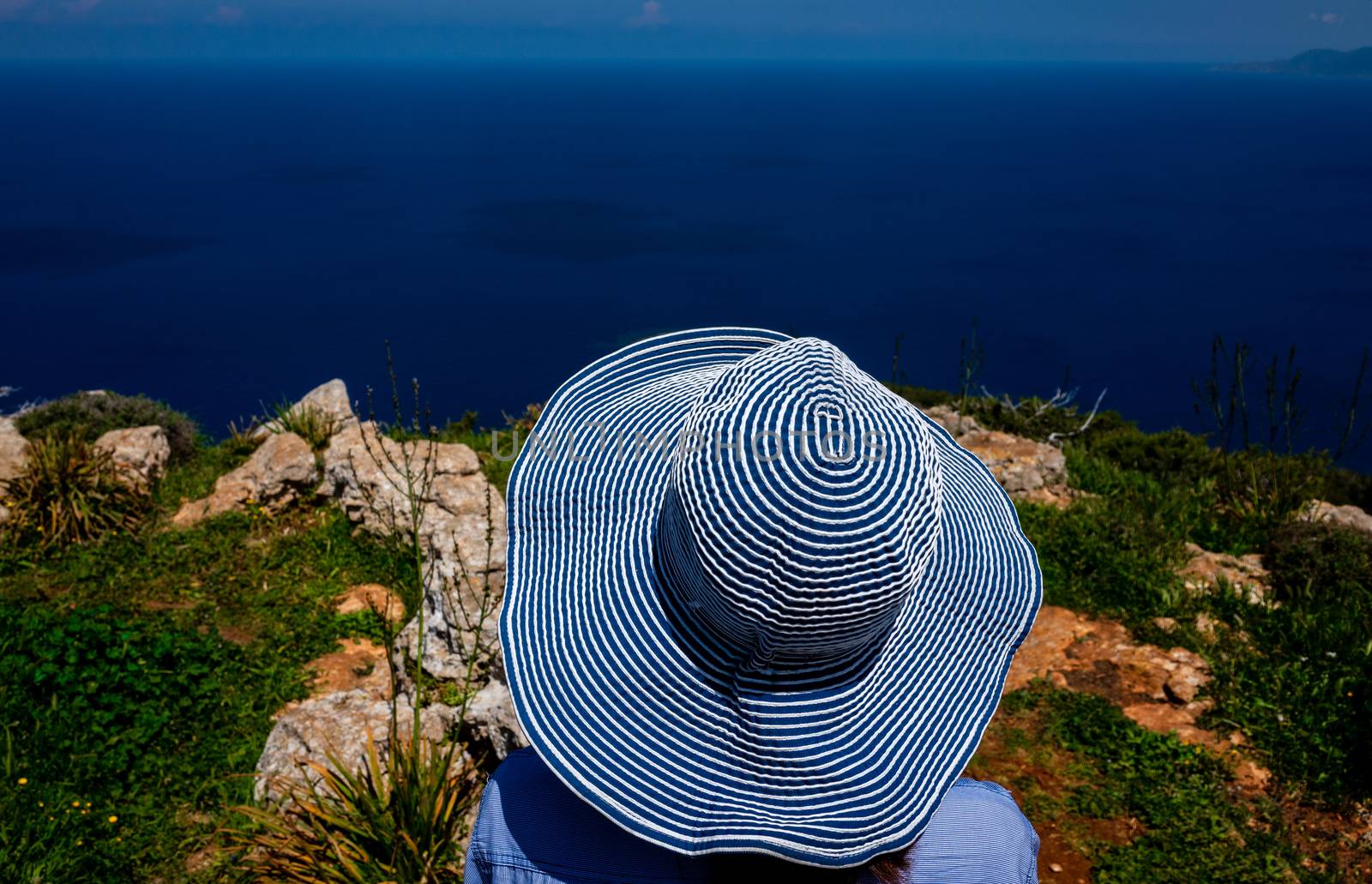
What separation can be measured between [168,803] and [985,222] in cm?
9352

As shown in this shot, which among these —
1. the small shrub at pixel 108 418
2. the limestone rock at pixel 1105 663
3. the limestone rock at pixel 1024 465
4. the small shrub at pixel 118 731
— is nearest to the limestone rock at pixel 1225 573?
the limestone rock at pixel 1105 663

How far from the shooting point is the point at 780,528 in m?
1.70

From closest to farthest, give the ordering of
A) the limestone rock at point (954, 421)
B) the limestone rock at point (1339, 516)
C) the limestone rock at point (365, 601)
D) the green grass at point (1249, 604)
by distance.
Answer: the green grass at point (1249, 604)
the limestone rock at point (365, 601)
the limestone rock at point (1339, 516)
the limestone rock at point (954, 421)

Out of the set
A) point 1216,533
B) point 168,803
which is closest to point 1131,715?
point 1216,533

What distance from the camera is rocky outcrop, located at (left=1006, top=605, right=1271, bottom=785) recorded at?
520cm

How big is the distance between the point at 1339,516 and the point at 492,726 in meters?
6.92

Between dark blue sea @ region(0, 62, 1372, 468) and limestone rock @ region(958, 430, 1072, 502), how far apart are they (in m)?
24.4

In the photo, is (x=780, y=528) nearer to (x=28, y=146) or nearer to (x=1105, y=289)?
(x=1105, y=289)

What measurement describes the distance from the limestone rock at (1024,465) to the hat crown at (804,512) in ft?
19.1

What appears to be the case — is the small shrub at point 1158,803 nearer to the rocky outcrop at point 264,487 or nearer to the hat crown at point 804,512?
the hat crown at point 804,512

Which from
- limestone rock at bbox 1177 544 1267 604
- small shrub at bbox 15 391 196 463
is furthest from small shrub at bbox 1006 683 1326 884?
small shrub at bbox 15 391 196 463

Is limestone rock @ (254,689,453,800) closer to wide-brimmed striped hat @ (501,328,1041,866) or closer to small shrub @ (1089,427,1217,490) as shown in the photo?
wide-brimmed striped hat @ (501,328,1041,866)

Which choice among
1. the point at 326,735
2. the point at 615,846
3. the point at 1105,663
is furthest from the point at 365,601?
the point at 615,846

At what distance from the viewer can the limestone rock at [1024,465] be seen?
7848 millimetres
